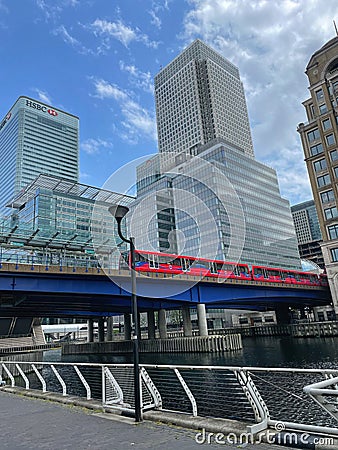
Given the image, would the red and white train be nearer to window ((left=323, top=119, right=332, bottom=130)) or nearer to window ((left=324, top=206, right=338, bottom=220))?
window ((left=324, top=206, right=338, bottom=220))

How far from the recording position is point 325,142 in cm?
6481

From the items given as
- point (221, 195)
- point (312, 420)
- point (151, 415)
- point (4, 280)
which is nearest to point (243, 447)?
point (151, 415)

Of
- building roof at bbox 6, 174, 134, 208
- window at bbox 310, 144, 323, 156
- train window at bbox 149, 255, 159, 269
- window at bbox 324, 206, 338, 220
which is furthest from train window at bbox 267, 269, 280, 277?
building roof at bbox 6, 174, 134, 208

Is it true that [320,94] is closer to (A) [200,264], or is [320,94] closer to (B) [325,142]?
(B) [325,142]

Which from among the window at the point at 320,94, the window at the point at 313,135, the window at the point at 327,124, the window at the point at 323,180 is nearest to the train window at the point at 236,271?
the window at the point at 323,180

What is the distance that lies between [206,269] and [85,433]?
40.8 meters

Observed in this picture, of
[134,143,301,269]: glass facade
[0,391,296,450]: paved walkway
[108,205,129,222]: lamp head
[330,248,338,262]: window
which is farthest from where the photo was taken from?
[134,143,301,269]: glass facade

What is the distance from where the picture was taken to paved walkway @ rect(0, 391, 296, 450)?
665 centimetres

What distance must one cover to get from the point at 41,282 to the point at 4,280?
10.8ft

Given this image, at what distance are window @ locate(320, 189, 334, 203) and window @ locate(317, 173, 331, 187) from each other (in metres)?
1.79

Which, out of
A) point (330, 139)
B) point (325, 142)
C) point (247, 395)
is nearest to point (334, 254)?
point (325, 142)

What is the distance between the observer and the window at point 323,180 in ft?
211

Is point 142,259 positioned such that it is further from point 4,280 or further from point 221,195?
point 221,195

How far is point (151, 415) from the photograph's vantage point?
883 cm
